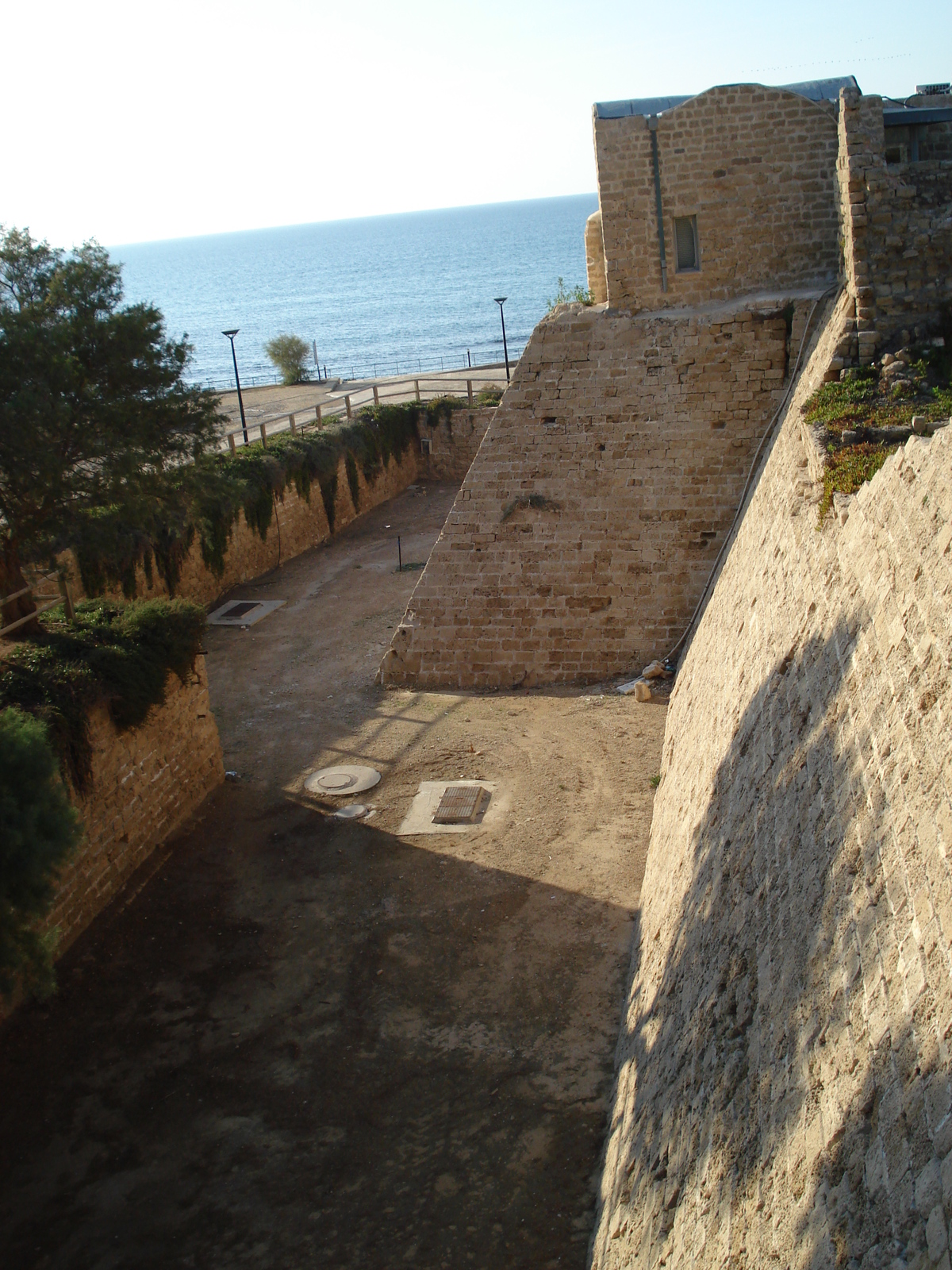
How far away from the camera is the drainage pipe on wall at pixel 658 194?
1344 cm

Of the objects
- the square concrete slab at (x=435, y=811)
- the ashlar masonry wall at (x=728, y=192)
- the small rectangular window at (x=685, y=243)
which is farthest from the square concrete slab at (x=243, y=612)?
the small rectangular window at (x=685, y=243)

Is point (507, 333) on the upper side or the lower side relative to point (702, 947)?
upper

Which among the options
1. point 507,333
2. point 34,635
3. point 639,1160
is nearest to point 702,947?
point 639,1160

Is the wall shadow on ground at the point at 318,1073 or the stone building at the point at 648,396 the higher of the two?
the stone building at the point at 648,396

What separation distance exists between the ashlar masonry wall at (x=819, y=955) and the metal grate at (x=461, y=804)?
402 centimetres

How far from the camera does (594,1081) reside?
23.2 feet

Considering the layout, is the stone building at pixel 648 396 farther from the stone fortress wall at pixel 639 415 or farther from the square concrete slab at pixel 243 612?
the square concrete slab at pixel 243 612

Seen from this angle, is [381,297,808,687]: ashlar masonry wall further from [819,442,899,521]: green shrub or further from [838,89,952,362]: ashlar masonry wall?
[819,442,899,521]: green shrub

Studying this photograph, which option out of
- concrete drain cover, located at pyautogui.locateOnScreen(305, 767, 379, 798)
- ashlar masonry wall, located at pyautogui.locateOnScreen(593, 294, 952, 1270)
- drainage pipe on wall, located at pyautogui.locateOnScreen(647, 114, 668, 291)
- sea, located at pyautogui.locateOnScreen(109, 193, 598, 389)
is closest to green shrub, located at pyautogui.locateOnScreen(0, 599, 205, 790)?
concrete drain cover, located at pyautogui.locateOnScreen(305, 767, 379, 798)

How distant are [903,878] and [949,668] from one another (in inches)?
31.4

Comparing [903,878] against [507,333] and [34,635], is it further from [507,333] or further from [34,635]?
[507,333]

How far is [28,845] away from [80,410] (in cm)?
583

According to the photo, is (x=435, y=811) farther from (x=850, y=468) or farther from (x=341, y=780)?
(x=850, y=468)

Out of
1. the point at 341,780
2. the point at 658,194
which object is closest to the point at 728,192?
the point at 658,194
